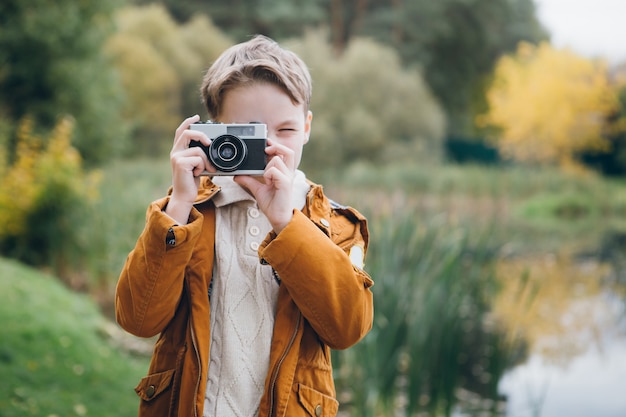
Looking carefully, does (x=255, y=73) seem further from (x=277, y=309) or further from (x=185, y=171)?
(x=277, y=309)

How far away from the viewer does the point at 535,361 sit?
205 inches

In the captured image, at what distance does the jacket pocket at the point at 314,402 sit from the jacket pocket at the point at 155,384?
0.83ft

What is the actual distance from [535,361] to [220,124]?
14.8ft

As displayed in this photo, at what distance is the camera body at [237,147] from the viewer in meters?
1.29

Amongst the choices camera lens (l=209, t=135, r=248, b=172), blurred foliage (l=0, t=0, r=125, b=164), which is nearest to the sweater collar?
camera lens (l=209, t=135, r=248, b=172)

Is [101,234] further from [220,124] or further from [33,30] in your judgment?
[220,124]

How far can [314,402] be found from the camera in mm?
1324

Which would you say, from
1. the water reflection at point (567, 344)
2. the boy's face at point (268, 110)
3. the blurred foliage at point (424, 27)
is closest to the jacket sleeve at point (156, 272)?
the boy's face at point (268, 110)

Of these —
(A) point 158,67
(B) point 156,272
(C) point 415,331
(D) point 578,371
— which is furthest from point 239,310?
(A) point 158,67

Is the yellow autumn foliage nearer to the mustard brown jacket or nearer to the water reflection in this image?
the water reflection

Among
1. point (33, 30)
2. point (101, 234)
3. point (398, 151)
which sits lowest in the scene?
point (101, 234)

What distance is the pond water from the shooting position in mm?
4371

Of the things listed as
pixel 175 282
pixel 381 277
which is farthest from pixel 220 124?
pixel 381 277

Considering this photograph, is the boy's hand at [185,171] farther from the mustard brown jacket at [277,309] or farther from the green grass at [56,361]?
the green grass at [56,361]
